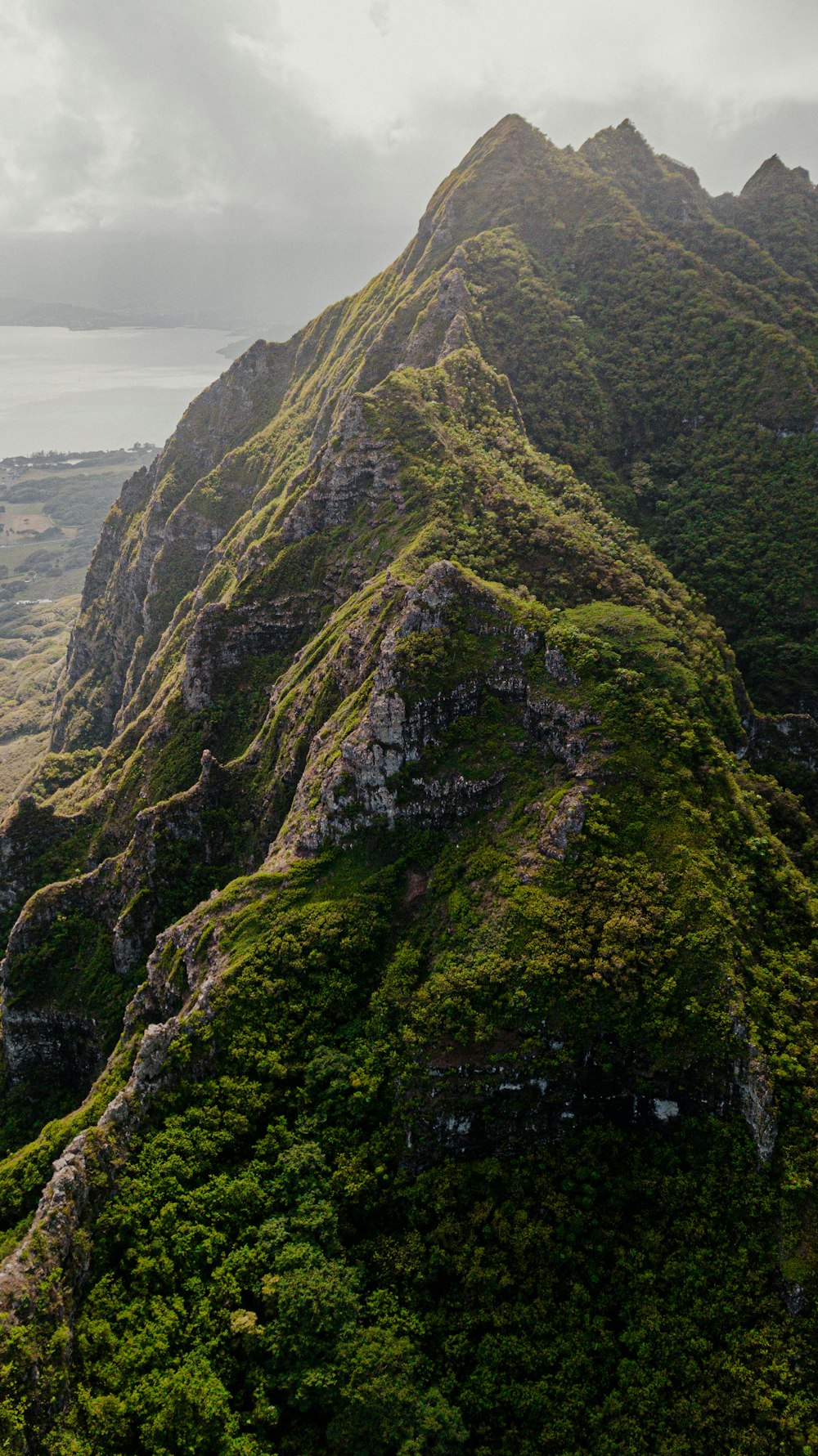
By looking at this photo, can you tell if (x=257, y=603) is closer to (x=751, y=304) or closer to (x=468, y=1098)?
(x=468, y=1098)

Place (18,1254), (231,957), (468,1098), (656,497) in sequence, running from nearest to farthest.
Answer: (18,1254), (468,1098), (231,957), (656,497)

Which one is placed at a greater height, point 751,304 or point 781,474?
point 751,304

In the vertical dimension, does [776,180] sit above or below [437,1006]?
above

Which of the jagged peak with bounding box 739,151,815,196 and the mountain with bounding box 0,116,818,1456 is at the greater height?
the jagged peak with bounding box 739,151,815,196

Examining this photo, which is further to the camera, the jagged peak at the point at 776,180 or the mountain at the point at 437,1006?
the jagged peak at the point at 776,180

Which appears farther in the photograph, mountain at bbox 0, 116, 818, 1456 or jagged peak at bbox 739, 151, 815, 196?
jagged peak at bbox 739, 151, 815, 196

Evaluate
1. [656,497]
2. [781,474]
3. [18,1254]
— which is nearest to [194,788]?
[18,1254]

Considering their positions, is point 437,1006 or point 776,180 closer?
point 437,1006

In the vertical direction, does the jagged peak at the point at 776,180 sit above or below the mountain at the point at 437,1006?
above
